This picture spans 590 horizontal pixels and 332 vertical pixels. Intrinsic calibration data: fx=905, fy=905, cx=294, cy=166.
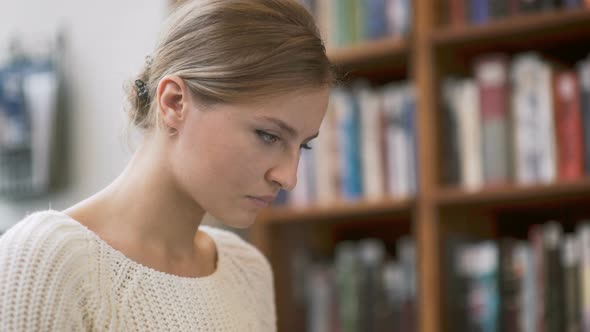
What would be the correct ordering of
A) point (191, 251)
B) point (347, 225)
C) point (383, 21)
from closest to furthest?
point (191, 251) < point (383, 21) < point (347, 225)

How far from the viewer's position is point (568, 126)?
2.01 meters

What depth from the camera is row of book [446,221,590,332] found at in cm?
199

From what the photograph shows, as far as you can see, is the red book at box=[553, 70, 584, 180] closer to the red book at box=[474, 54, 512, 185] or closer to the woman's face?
the red book at box=[474, 54, 512, 185]

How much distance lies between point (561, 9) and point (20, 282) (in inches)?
57.0

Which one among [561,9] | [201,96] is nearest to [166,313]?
[201,96]

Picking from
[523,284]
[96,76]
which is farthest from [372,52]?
[96,76]

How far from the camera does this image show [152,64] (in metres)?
1.15

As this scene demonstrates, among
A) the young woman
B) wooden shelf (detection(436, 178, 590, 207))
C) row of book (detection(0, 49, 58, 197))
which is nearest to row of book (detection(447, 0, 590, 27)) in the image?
wooden shelf (detection(436, 178, 590, 207))

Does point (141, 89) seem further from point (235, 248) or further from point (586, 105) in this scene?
point (586, 105)

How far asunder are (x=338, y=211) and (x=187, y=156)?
45.9 inches

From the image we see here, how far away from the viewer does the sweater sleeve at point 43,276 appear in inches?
38.7

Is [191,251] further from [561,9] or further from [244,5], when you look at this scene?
[561,9]

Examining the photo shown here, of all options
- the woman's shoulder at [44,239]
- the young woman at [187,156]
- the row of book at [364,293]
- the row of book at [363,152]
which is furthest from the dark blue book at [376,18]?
the woman's shoulder at [44,239]

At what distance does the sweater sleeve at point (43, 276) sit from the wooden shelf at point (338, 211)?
120 cm
